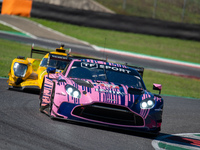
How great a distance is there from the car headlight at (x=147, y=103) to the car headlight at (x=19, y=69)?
4.04 metres

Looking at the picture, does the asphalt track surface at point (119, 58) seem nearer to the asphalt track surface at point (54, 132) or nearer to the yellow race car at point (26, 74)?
the yellow race car at point (26, 74)

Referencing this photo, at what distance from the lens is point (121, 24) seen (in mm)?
25406

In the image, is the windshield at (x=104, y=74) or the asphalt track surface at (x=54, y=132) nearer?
the asphalt track surface at (x=54, y=132)

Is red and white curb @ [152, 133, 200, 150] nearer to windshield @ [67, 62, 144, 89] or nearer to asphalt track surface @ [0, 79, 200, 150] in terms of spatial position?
asphalt track surface @ [0, 79, 200, 150]

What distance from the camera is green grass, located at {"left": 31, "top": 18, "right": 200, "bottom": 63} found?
23.2m

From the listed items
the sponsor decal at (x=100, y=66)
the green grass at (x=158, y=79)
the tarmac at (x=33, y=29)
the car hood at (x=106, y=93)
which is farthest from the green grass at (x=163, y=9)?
the car hood at (x=106, y=93)

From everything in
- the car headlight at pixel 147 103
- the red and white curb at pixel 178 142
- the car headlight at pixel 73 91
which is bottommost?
the red and white curb at pixel 178 142

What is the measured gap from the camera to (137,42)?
24.7 metres

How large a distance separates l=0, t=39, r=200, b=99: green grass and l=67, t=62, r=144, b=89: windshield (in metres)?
5.97

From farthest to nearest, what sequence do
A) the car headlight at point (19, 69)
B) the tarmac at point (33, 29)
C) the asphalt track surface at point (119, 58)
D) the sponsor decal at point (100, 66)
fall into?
the tarmac at point (33, 29) → the asphalt track surface at point (119, 58) → the car headlight at point (19, 69) → the sponsor decal at point (100, 66)

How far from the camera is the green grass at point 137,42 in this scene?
2322 cm

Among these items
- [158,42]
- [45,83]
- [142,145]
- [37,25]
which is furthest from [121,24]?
[142,145]

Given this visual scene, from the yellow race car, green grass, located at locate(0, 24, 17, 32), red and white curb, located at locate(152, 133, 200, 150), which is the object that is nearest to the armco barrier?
green grass, located at locate(0, 24, 17, 32)

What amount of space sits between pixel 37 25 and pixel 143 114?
20.7m
